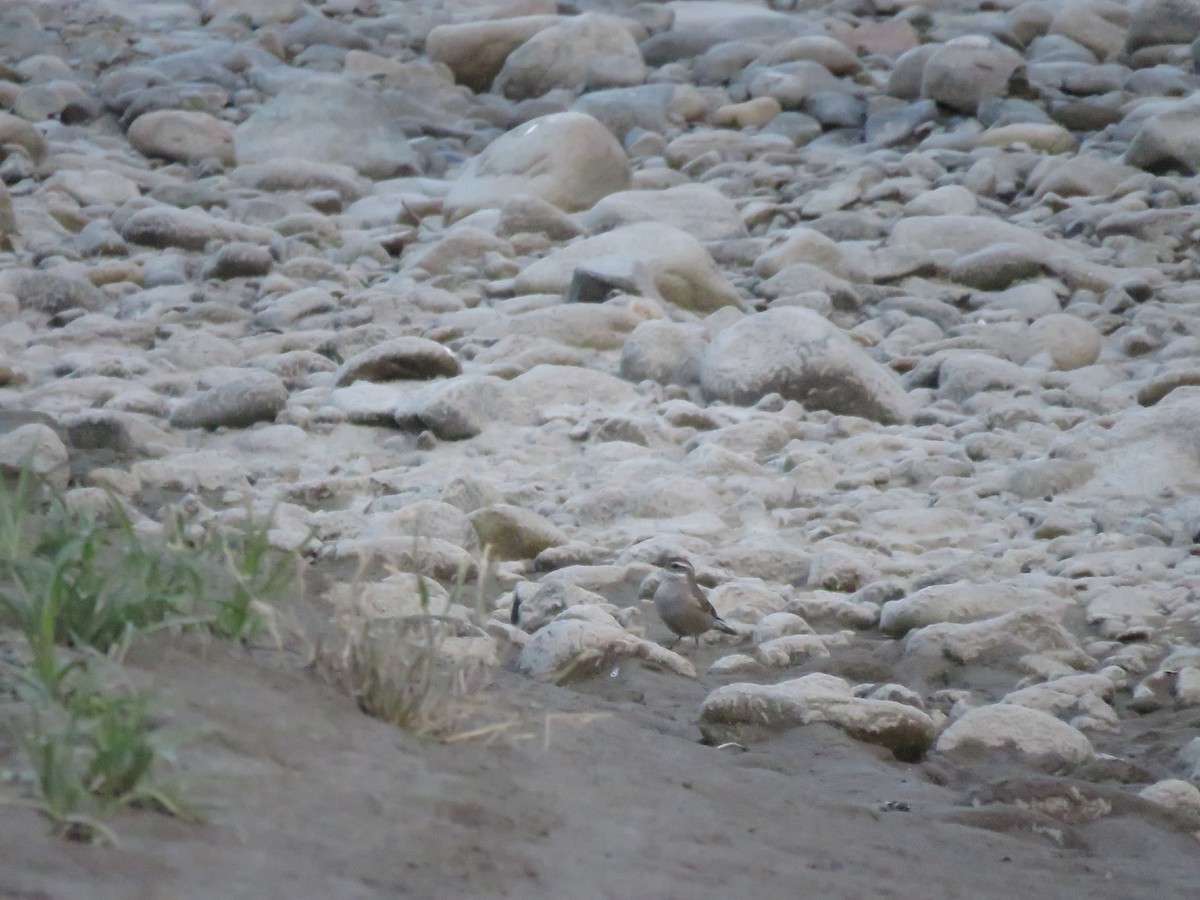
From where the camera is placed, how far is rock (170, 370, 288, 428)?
226 inches

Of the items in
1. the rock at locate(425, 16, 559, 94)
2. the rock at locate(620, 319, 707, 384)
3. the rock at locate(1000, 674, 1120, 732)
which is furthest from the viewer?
the rock at locate(425, 16, 559, 94)

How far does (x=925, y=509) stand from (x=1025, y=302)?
2.50m

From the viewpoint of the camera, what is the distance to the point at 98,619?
2.22 meters

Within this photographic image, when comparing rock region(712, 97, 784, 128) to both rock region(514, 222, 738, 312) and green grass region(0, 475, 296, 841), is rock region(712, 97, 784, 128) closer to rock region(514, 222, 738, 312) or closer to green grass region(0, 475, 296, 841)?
rock region(514, 222, 738, 312)

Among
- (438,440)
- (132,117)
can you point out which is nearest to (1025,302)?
(438,440)

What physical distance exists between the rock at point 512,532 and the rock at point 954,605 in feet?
3.45

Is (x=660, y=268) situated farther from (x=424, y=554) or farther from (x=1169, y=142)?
(x=1169, y=142)

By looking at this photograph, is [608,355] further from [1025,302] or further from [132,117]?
[132,117]

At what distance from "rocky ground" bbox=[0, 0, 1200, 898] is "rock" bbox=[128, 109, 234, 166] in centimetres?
3

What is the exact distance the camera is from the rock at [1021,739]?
3350 mm

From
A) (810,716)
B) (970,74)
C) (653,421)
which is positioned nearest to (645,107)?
(970,74)

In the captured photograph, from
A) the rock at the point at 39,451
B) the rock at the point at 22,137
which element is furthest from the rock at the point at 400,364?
the rock at the point at 22,137

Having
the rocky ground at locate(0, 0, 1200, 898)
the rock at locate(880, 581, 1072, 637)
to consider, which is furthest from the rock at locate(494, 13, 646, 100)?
the rock at locate(880, 581, 1072, 637)

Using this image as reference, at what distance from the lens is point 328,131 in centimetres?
1002
